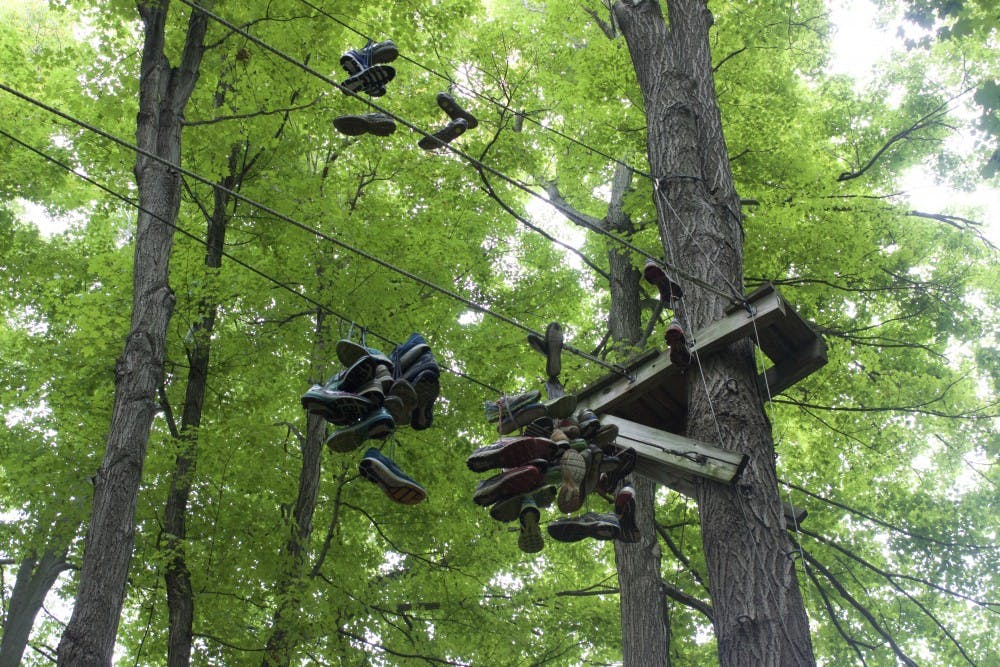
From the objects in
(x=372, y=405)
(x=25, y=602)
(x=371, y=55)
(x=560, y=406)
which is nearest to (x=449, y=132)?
(x=371, y=55)

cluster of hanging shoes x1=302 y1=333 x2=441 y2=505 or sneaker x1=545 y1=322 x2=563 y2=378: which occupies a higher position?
sneaker x1=545 y1=322 x2=563 y2=378

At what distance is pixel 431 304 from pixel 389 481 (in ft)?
12.7

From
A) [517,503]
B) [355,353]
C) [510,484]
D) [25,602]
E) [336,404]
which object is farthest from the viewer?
[25,602]

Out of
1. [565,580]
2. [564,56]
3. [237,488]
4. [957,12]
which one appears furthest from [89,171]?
[957,12]

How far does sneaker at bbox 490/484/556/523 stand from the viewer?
14.3 feet

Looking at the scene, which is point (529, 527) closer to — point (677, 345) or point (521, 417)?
point (521, 417)

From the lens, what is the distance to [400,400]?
4074mm

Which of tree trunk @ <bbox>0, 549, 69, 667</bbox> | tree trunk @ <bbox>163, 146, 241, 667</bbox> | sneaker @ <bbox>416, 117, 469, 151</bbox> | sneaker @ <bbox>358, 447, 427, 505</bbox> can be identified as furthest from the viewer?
tree trunk @ <bbox>0, 549, 69, 667</bbox>

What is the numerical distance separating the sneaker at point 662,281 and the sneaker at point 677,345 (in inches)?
11.0

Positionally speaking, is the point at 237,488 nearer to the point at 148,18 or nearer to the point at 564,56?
the point at 148,18

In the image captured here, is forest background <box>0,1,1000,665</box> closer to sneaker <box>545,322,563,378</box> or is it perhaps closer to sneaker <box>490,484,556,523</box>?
sneaker <box>545,322,563,378</box>

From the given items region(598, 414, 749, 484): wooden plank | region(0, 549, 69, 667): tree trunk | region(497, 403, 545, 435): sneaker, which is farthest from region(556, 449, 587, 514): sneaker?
region(0, 549, 69, 667): tree trunk

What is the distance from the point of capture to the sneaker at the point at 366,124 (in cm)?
482

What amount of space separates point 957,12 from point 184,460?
668 centimetres
